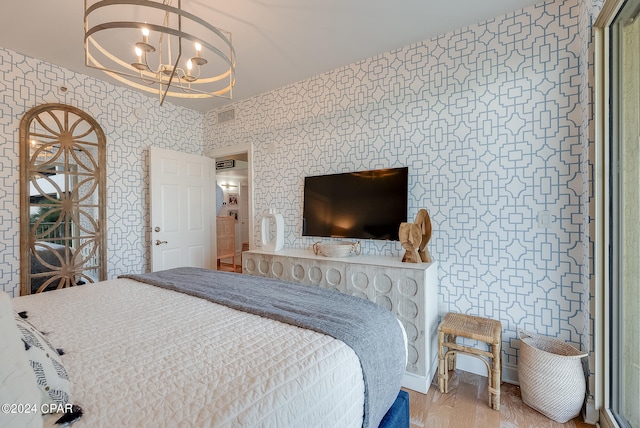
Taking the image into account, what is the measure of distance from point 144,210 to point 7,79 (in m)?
1.63

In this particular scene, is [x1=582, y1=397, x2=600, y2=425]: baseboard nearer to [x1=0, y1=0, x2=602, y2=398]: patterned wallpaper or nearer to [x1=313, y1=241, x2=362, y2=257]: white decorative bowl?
[x1=0, y1=0, x2=602, y2=398]: patterned wallpaper

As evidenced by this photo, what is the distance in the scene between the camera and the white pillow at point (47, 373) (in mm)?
700

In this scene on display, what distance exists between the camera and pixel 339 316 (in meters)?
1.29

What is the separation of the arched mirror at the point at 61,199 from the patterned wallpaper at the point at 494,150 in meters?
2.59

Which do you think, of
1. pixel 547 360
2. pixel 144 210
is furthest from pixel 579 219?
pixel 144 210

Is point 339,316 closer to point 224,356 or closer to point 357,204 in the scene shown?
point 224,356

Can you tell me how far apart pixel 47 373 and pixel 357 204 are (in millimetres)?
2345

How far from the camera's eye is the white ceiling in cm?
211

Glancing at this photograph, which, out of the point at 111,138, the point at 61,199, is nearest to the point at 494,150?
the point at 111,138

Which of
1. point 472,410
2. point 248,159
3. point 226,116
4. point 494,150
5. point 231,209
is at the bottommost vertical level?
point 472,410

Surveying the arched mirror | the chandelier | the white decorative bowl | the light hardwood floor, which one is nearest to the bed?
the light hardwood floor

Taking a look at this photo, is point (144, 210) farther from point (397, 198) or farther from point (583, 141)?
point (583, 141)

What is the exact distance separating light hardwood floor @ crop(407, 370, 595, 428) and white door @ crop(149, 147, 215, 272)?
2979 millimetres

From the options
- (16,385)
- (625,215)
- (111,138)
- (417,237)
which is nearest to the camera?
(16,385)
